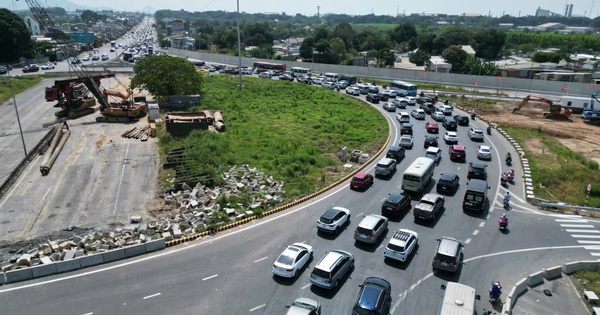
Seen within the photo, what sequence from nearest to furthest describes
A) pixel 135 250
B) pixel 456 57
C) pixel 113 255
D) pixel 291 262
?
pixel 291 262 < pixel 113 255 < pixel 135 250 < pixel 456 57

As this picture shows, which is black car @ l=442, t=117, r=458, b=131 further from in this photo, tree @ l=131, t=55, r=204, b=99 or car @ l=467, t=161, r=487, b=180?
tree @ l=131, t=55, r=204, b=99

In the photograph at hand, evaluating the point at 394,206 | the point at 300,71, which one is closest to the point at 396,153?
the point at 394,206

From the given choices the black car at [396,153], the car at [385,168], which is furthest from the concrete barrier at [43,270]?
the black car at [396,153]

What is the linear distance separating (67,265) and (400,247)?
1882cm

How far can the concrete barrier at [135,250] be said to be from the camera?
24.2 m

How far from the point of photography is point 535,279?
2239 centimetres

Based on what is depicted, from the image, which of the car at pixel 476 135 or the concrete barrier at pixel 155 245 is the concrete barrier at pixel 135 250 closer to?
the concrete barrier at pixel 155 245

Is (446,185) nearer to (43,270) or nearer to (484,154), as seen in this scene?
(484,154)

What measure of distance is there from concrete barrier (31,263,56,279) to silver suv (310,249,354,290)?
47.1 feet

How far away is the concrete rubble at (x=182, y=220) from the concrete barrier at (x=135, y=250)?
3.08 ft

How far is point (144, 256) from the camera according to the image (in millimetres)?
24328

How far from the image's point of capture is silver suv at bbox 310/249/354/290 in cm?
2053

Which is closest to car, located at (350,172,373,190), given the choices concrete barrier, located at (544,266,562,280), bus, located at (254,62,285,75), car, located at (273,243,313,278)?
car, located at (273,243,313,278)

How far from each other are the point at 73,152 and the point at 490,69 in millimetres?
95444
